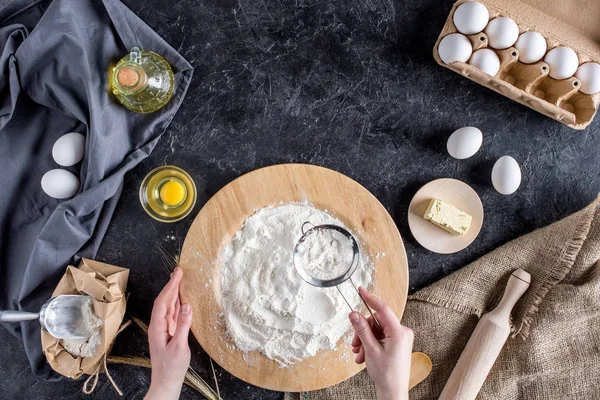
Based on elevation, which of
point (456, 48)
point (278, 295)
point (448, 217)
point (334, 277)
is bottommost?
point (278, 295)

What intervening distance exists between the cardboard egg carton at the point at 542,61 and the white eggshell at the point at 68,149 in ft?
3.37

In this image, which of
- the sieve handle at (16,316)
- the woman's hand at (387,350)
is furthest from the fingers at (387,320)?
the sieve handle at (16,316)

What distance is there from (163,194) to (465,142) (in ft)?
2.83

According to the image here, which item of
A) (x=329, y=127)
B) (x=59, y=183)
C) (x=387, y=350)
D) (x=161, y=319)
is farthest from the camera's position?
(x=329, y=127)

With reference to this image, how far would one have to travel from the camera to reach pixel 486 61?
4.93 ft

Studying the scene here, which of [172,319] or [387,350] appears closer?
[387,350]

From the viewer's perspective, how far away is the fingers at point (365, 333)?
1.28 metres

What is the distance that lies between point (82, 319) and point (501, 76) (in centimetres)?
133

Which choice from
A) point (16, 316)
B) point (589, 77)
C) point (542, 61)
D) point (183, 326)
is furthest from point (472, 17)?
point (16, 316)

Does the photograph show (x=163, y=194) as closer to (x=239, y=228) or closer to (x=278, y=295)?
(x=239, y=228)

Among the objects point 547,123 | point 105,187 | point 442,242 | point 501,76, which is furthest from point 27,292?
point 547,123

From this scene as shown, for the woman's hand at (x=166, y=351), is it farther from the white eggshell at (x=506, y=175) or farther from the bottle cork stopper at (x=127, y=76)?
the white eggshell at (x=506, y=175)

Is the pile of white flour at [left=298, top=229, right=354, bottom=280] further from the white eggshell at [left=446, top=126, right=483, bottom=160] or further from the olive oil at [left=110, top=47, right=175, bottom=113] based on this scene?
the olive oil at [left=110, top=47, right=175, bottom=113]

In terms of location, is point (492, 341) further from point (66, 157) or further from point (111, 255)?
point (66, 157)
